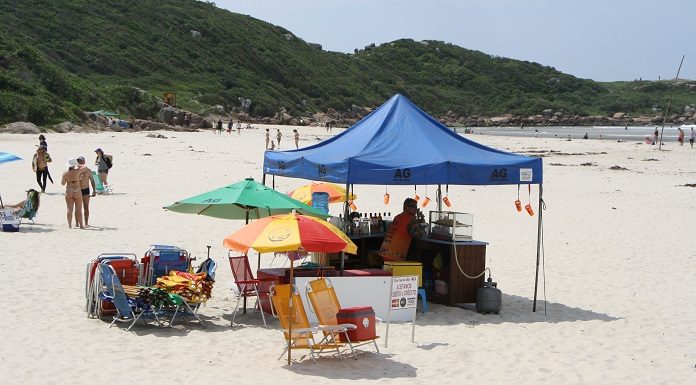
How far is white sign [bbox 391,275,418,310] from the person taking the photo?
30.6 feet

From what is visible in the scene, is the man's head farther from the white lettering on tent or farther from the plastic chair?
the plastic chair

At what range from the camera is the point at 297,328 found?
26.5ft

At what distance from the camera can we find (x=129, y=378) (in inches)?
292

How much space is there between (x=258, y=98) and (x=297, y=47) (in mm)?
48829

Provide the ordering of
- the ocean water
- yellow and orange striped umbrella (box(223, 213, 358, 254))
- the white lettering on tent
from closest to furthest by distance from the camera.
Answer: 1. yellow and orange striped umbrella (box(223, 213, 358, 254))
2. the white lettering on tent
3. the ocean water

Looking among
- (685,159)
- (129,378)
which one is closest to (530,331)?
(129,378)

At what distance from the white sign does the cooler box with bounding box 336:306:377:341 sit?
3.84 ft

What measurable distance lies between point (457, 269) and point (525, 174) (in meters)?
1.57

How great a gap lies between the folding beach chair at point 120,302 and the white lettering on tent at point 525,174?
4.98 m

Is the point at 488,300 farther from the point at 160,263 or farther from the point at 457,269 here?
the point at 160,263

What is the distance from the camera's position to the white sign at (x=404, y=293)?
933cm

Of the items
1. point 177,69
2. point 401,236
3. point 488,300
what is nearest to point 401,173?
point 401,236

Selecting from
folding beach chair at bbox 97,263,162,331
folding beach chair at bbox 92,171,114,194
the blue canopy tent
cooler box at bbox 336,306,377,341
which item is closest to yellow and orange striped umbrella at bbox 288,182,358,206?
the blue canopy tent

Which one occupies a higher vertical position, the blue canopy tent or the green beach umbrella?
the blue canopy tent
